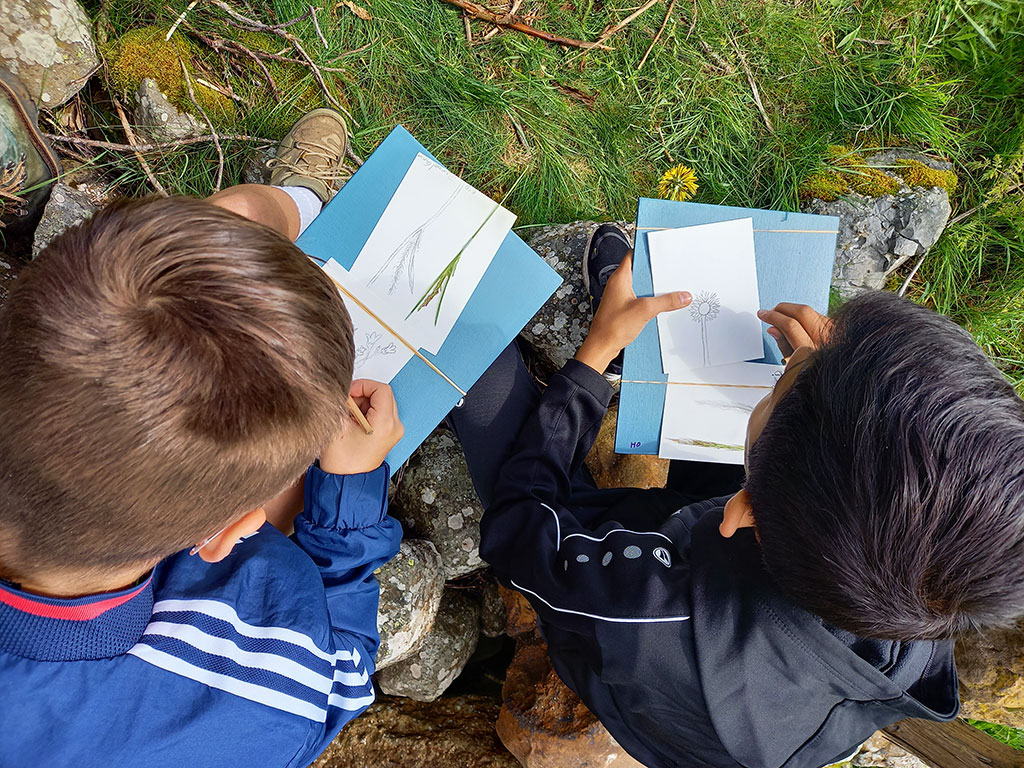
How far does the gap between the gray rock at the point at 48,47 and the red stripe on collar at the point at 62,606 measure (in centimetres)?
162

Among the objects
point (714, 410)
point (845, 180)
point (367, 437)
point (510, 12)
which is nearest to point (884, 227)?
point (845, 180)

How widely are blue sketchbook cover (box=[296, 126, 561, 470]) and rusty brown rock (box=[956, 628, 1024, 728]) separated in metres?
1.55

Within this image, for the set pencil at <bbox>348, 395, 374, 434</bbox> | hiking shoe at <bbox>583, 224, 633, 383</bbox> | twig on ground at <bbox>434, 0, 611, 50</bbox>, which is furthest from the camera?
twig on ground at <bbox>434, 0, 611, 50</bbox>

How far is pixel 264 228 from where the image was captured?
88 cm

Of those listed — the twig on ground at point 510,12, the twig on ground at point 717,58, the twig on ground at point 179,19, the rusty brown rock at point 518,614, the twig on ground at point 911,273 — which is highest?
the twig on ground at point 179,19

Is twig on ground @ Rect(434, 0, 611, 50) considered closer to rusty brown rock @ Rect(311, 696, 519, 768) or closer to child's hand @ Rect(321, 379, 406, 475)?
child's hand @ Rect(321, 379, 406, 475)

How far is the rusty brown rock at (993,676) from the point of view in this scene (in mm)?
1638

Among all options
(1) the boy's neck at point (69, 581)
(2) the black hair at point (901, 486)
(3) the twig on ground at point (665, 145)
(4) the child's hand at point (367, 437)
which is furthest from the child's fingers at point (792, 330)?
(1) the boy's neck at point (69, 581)

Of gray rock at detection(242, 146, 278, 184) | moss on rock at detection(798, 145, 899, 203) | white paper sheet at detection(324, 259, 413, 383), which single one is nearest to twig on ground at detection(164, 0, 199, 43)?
gray rock at detection(242, 146, 278, 184)

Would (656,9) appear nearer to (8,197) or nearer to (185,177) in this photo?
(185,177)

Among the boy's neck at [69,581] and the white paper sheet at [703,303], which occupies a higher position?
the boy's neck at [69,581]

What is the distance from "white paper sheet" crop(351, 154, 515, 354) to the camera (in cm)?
162

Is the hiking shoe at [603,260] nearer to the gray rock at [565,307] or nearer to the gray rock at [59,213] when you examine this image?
the gray rock at [565,307]

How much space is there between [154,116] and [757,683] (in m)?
2.28
